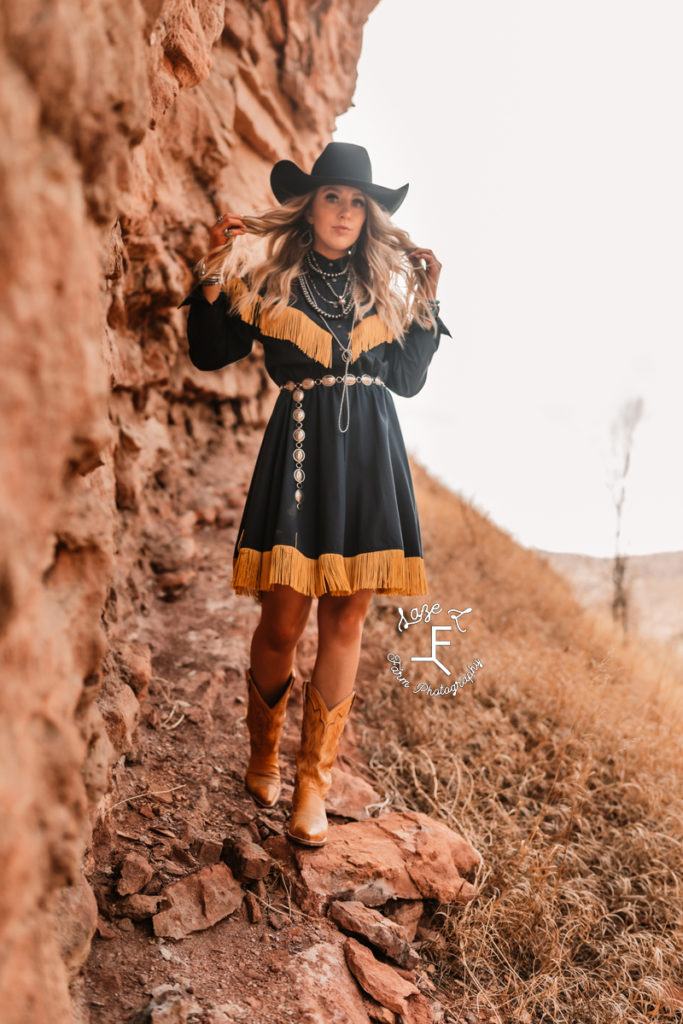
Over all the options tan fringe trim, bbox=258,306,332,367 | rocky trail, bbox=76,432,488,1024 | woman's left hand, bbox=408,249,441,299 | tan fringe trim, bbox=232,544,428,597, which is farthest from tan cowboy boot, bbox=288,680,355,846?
woman's left hand, bbox=408,249,441,299

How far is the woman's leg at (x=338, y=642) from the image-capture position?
2447 mm

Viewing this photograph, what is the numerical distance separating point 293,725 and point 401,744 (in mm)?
528

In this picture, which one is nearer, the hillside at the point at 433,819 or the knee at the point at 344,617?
the hillside at the point at 433,819

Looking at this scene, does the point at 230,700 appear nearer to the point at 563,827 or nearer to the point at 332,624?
the point at 332,624

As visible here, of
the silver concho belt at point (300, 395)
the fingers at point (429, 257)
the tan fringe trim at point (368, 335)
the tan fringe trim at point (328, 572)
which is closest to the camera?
the tan fringe trim at point (328, 572)

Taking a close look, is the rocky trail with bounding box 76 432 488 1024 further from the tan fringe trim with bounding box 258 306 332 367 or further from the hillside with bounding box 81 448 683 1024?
the tan fringe trim with bounding box 258 306 332 367

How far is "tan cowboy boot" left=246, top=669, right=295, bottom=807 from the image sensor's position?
8.55 feet

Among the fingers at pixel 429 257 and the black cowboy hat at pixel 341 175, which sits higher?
the black cowboy hat at pixel 341 175

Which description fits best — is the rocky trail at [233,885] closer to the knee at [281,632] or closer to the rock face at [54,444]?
the rock face at [54,444]

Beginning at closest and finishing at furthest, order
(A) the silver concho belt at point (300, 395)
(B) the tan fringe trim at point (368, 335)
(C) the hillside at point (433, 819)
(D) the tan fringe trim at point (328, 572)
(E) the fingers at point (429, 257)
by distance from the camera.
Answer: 1. (C) the hillside at point (433, 819)
2. (D) the tan fringe trim at point (328, 572)
3. (A) the silver concho belt at point (300, 395)
4. (B) the tan fringe trim at point (368, 335)
5. (E) the fingers at point (429, 257)

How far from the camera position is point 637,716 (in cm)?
400

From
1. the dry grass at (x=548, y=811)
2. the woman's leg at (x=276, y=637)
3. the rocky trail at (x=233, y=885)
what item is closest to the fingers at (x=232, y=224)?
the woman's leg at (x=276, y=637)

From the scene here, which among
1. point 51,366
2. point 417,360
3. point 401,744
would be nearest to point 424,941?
point 401,744

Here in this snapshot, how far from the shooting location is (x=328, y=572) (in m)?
2.30
